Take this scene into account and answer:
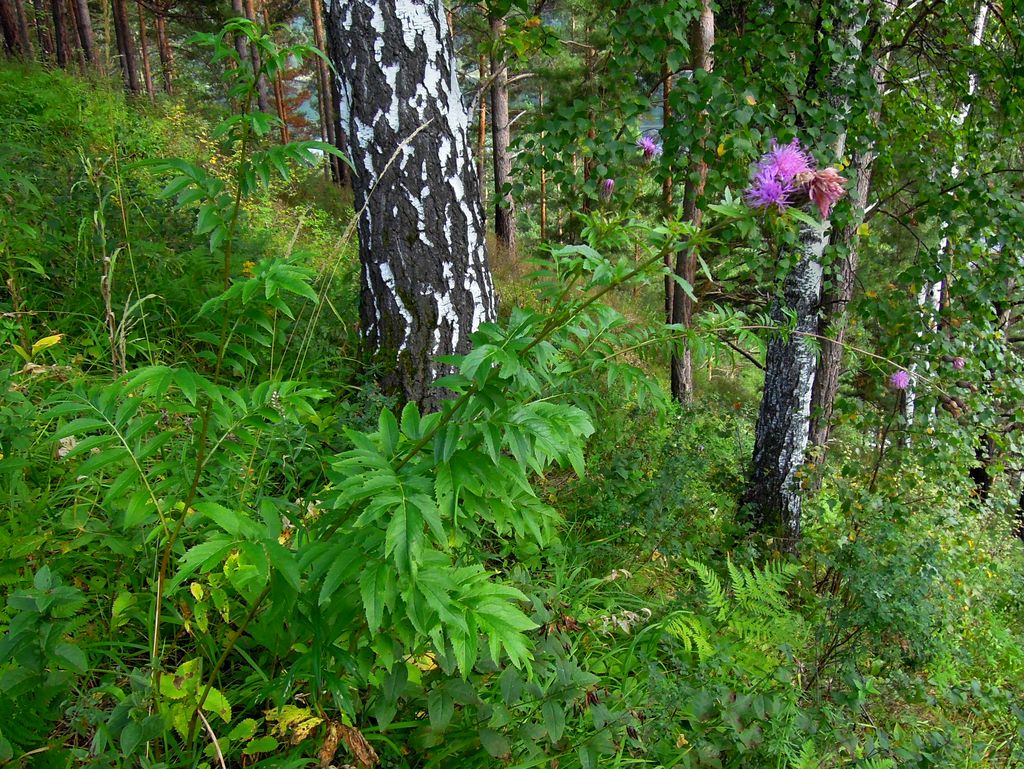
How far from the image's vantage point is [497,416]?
1.17 metres

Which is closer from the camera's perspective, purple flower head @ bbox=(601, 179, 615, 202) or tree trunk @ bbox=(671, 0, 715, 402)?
purple flower head @ bbox=(601, 179, 615, 202)

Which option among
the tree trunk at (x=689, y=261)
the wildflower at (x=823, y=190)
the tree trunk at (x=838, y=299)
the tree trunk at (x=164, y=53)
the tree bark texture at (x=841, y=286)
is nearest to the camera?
the wildflower at (x=823, y=190)

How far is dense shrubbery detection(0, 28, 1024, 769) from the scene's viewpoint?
3.92 feet

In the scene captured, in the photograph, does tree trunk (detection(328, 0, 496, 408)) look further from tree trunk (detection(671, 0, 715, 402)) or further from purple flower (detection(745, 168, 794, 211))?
tree trunk (detection(671, 0, 715, 402))

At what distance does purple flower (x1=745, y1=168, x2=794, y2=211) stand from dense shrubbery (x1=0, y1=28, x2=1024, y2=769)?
0.34 metres

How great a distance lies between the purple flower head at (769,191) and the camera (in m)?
1.24

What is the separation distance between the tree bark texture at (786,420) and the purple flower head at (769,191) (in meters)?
2.29

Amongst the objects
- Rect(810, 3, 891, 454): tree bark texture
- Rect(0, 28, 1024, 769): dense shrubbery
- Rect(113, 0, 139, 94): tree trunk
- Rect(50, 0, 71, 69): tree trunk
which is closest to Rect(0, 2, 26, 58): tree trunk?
Rect(50, 0, 71, 69): tree trunk

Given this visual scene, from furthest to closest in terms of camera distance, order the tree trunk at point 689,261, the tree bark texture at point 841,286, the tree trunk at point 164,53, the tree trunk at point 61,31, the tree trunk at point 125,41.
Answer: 1. the tree trunk at point 164,53
2. the tree trunk at point 125,41
3. the tree trunk at point 61,31
4. the tree trunk at point 689,261
5. the tree bark texture at point 841,286

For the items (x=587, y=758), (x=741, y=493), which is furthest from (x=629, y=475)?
(x=587, y=758)

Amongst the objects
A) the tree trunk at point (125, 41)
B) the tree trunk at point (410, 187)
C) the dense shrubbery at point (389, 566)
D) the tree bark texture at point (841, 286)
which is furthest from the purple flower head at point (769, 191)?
the tree trunk at point (125, 41)

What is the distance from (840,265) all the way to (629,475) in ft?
5.48

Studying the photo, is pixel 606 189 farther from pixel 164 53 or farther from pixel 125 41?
pixel 164 53

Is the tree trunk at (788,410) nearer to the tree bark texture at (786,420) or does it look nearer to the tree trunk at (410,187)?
the tree bark texture at (786,420)
